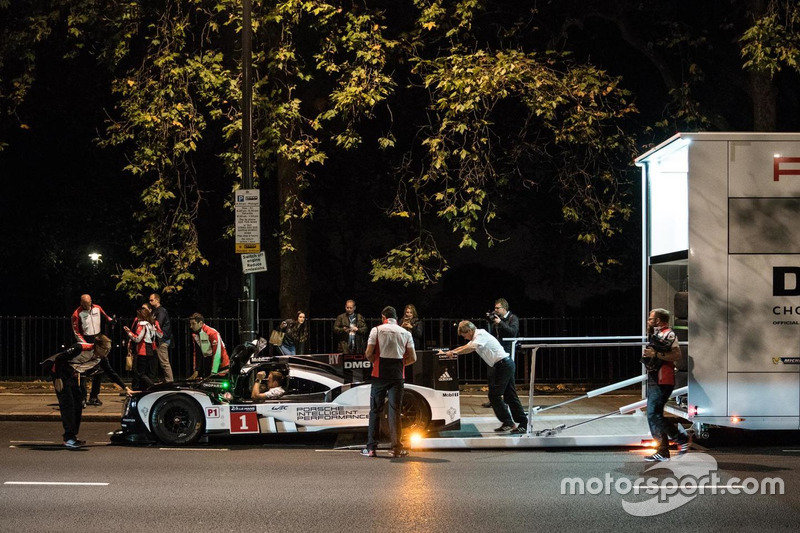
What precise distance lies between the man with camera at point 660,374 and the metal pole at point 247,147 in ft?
20.5

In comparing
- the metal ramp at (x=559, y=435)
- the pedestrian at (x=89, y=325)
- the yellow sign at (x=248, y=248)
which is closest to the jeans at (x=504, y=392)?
the metal ramp at (x=559, y=435)

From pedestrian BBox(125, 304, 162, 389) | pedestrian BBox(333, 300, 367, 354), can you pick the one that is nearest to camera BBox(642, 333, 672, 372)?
pedestrian BBox(333, 300, 367, 354)

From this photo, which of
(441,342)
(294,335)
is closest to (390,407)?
Answer: (294,335)

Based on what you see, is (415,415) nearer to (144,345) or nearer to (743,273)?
(743,273)

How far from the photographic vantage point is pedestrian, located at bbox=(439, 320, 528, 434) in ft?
38.6

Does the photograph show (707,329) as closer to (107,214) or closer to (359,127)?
(359,127)

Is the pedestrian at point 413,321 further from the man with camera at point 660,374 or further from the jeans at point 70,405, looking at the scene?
the man with camera at point 660,374

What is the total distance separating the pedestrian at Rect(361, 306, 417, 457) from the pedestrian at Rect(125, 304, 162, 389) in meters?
6.41

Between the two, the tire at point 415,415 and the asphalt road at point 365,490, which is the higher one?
the tire at point 415,415

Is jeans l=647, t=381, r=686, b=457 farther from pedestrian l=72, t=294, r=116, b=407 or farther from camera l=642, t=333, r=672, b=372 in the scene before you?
pedestrian l=72, t=294, r=116, b=407

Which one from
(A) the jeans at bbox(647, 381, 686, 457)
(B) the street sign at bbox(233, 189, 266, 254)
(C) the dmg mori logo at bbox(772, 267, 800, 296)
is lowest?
(A) the jeans at bbox(647, 381, 686, 457)

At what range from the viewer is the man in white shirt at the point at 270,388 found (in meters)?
11.4

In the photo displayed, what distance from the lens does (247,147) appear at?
1369 centimetres

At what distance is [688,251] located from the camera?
10320 millimetres
